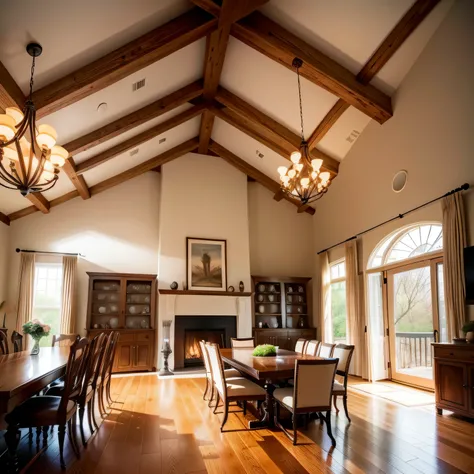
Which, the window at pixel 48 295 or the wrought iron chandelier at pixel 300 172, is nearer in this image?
the wrought iron chandelier at pixel 300 172

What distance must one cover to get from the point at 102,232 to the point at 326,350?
5957mm

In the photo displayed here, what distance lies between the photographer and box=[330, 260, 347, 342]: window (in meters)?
8.31

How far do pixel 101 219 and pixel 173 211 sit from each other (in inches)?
65.6

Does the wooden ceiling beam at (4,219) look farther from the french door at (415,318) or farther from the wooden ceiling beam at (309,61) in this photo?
the french door at (415,318)

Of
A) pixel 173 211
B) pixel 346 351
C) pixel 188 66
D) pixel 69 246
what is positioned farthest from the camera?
pixel 173 211

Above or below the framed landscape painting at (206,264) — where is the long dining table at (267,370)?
below

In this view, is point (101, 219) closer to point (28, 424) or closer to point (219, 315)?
point (219, 315)

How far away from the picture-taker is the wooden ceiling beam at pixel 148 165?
28.4ft

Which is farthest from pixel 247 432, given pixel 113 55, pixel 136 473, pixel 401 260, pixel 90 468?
pixel 113 55

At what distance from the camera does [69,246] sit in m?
8.36

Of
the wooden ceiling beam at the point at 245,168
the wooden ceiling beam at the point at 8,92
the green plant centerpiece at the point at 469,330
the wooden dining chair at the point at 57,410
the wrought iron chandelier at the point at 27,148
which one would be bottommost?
the wooden dining chair at the point at 57,410

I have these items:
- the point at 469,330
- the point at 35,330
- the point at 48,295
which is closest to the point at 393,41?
the point at 469,330

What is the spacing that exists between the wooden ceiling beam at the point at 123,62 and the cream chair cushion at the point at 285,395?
4254 millimetres

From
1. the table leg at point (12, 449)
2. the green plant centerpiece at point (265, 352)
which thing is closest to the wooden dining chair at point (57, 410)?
the table leg at point (12, 449)
